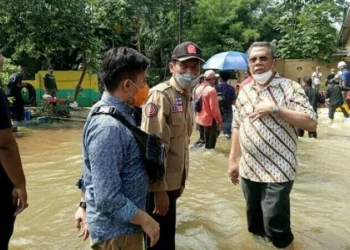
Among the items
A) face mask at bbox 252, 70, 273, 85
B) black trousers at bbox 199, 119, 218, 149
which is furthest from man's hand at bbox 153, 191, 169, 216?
black trousers at bbox 199, 119, 218, 149

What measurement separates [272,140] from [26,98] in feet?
43.5

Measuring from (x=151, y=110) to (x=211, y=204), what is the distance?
111 inches

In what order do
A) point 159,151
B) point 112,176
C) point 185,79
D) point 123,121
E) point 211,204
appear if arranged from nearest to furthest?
1. point 112,176
2. point 123,121
3. point 159,151
4. point 185,79
5. point 211,204

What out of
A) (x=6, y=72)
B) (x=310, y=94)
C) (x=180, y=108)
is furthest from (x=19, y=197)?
(x=6, y=72)

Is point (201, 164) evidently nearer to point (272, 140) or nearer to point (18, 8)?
point (272, 140)

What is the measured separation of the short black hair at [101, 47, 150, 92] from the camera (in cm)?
201

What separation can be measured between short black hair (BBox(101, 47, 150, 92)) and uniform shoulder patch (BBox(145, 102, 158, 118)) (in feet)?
2.63

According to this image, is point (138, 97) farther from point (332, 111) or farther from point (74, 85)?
point (74, 85)

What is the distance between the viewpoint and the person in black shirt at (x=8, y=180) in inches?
98.7

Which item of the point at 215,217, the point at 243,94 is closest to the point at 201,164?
the point at 215,217

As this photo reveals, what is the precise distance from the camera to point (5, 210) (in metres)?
2.61

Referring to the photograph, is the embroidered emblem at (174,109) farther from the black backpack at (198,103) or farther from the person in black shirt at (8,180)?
the black backpack at (198,103)

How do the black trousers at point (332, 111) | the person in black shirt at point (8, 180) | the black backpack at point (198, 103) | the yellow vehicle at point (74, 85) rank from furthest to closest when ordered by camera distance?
the yellow vehicle at point (74, 85) → the black trousers at point (332, 111) → the black backpack at point (198, 103) → the person in black shirt at point (8, 180)

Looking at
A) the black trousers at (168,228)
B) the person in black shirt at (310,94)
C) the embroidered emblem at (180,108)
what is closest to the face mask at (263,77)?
the embroidered emblem at (180,108)
